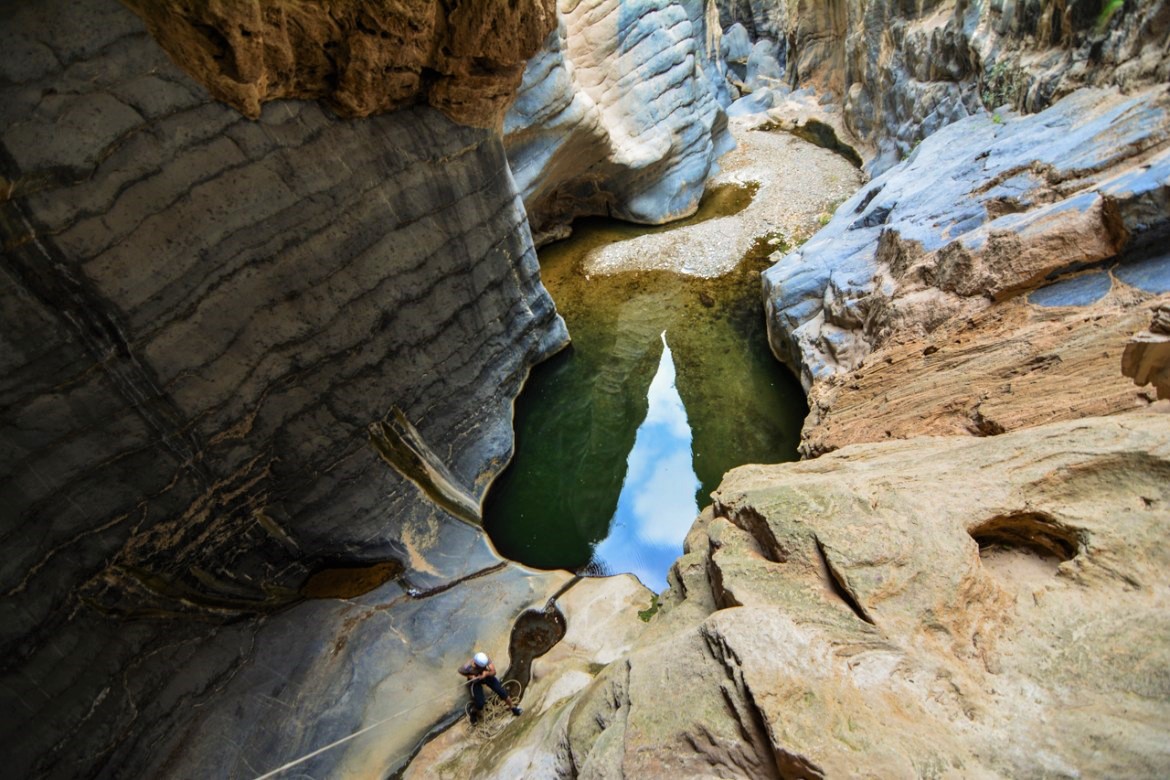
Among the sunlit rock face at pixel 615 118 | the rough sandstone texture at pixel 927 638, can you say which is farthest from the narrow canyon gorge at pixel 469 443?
the sunlit rock face at pixel 615 118

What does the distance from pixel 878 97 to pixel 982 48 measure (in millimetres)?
5518

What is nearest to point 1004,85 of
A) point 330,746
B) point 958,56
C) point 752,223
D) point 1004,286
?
point 958,56

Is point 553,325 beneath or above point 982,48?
beneath

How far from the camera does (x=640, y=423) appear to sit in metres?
8.06

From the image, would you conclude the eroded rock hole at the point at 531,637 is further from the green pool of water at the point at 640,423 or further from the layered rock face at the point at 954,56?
the layered rock face at the point at 954,56

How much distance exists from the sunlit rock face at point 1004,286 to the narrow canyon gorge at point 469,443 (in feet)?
0.12

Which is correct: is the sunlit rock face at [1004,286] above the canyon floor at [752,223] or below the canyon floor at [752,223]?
above

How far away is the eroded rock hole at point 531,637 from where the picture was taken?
5.03 metres

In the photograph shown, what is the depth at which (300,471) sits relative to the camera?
4.90 m

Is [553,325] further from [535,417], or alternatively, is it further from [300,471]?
[300,471]

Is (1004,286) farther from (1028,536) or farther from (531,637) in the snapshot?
(531,637)

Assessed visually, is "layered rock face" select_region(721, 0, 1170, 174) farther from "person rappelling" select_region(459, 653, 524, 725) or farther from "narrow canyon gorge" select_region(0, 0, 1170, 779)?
"person rappelling" select_region(459, 653, 524, 725)

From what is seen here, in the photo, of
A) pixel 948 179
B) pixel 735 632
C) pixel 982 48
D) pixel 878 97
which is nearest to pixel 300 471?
pixel 735 632

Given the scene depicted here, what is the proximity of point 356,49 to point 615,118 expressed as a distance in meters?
8.13
